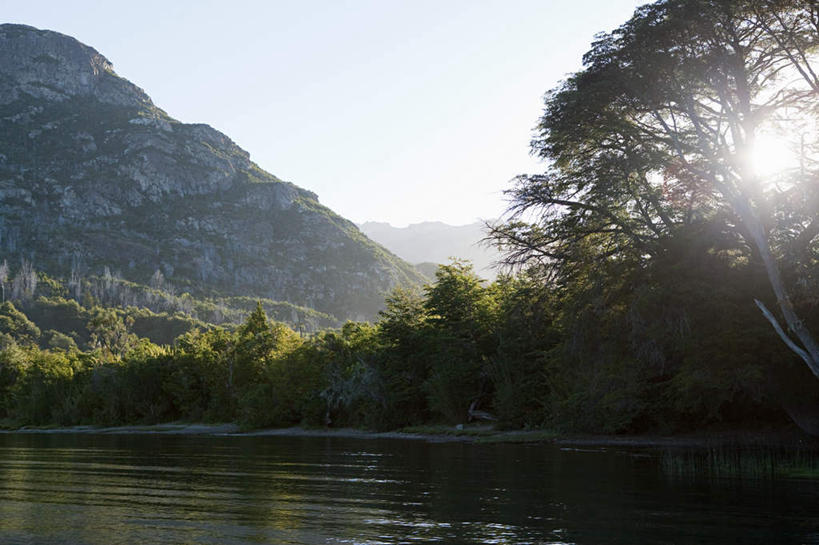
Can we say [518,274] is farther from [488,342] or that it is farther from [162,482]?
[488,342]

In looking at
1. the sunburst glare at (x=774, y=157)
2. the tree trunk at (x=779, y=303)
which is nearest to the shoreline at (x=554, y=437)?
the tree trunk at (x=779, y=303)

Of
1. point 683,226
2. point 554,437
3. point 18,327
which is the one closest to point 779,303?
point 683,226

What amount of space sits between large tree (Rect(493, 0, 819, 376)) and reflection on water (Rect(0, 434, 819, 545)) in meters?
8.29

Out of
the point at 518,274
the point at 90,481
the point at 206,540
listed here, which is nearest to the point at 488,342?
the point at 518,274

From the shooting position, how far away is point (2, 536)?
12.9 metres

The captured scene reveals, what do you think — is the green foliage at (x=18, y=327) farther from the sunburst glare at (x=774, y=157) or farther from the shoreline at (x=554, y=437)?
the sunburst glare at (x=774, y=157)

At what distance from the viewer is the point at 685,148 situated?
27156 mm

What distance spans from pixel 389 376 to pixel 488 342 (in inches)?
402

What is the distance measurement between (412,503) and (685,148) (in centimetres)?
1774

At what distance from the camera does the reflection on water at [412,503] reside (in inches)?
503

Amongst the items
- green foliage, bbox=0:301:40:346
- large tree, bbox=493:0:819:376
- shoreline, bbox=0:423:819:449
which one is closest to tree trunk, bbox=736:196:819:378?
large tree, bbox=493:0:819:376

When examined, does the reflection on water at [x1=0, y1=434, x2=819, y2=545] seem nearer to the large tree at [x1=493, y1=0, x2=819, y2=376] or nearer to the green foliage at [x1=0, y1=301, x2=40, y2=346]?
the large tree at [x1=493, y1=0, x2=819, y2=376]

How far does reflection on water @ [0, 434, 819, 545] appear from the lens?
41.9 feet

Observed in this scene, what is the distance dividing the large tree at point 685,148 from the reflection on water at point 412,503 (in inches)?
326
